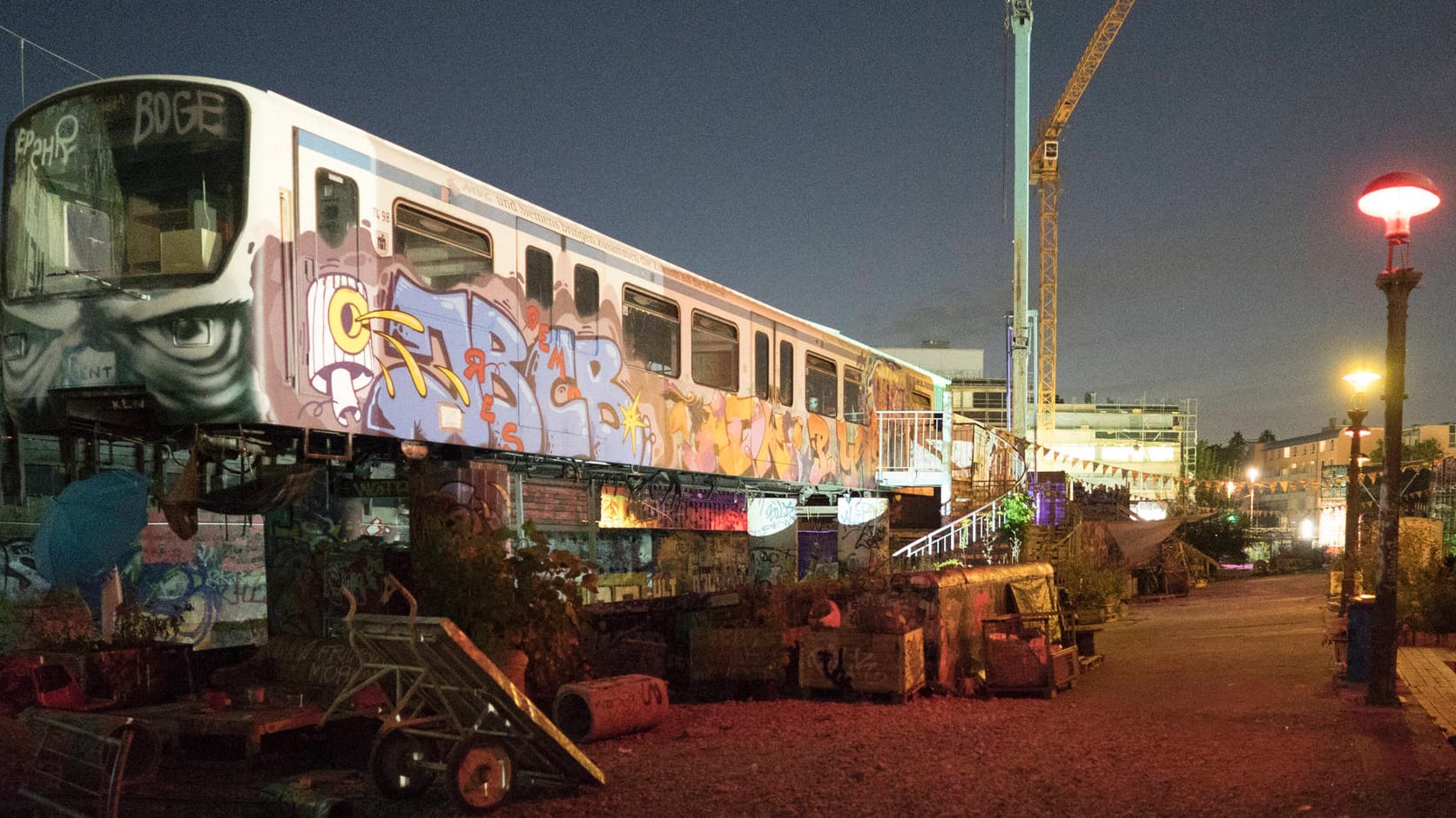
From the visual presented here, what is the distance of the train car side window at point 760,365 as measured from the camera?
47.8 ft

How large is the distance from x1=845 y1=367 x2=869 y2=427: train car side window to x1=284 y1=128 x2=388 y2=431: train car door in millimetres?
10034

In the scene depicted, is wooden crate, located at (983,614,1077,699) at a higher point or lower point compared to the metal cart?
lower

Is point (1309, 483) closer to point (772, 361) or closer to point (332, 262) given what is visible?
point (772, 361)

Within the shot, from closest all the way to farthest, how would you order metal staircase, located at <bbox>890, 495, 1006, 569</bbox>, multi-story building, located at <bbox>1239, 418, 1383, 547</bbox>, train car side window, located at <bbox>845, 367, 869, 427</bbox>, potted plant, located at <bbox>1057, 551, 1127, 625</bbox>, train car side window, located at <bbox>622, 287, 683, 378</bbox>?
1. train car side window, located at <bbox>622, 287, 683, 378</bbox>
2. metal staircase, located at <bbox>890, 495, 1006, 569</bbox>
3. train car side window, located at <bbox>845, 367, 869, 427</bbox>
4. potted plant, located at <bbox>1057, 551, 1127, 625</bbox>
5. multi-story building, located at <bbox>1239, 418, 1383, 547</bbox>

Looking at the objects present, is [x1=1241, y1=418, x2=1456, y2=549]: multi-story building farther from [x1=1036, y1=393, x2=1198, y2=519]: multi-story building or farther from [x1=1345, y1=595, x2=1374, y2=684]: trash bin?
[x1=1345, y1=595, x2=1374, y2=684]: trash bin

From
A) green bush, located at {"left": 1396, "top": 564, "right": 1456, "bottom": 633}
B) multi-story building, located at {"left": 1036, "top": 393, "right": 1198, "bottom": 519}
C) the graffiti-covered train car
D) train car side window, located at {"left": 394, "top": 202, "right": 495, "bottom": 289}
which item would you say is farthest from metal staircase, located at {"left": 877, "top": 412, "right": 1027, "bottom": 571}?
multi-story building, located at {"left": 1036, "top": 393, "right": 1198, "bottom": 519}

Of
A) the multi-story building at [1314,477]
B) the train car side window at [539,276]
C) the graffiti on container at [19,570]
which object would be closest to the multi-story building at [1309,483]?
the multi-story building at [1314,477]

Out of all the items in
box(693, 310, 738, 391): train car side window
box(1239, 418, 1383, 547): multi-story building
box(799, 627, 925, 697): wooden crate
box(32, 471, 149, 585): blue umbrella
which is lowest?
box(1239, 418, 1383, 547): multi-story building

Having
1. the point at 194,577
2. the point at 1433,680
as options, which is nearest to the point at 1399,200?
the point at 1433,680

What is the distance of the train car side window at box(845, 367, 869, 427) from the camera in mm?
17531

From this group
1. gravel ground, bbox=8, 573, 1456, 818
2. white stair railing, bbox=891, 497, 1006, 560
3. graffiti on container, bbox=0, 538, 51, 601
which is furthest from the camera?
white stair railing, bbox=891, 497, 1006, 560

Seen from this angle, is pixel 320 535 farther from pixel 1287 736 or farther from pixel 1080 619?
pixel 1080 619

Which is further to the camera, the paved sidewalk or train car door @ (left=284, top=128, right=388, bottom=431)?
the paved sidewalk

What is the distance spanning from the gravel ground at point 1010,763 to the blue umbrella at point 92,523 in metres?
2.83
